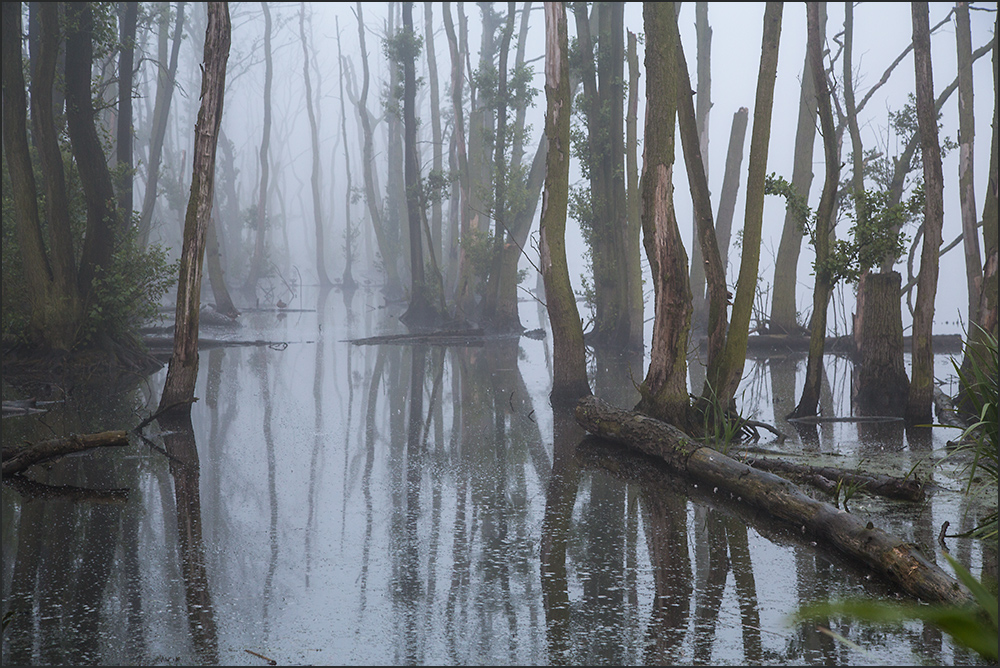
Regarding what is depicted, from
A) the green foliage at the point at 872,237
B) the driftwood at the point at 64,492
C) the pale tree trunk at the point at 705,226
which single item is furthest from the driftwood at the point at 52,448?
the green foliage at the point at 872,237

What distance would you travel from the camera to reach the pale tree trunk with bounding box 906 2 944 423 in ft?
26.5

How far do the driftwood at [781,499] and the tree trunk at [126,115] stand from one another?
915 centimetres

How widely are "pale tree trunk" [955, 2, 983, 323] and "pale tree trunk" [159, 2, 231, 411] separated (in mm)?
10224

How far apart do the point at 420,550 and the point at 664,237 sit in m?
4.39

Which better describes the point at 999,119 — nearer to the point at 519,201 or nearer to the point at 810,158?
the point at 810,158

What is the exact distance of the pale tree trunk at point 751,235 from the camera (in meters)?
7.92

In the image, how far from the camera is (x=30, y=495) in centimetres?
563

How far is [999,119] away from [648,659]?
8330 mm

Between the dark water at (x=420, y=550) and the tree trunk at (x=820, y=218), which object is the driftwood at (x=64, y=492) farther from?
the tree trunk at (x=820, y=218)

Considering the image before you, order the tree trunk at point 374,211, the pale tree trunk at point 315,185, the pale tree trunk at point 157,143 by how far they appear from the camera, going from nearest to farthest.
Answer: the pale tree trunk at point 157,143 → the tree trunk at point 374,211 → the pale tree trunk at point 315,185

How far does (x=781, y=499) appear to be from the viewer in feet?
17.0

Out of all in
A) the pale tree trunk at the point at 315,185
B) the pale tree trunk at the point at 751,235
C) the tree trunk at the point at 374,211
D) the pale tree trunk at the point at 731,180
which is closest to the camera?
the pale tree trunk at the point at 751,235

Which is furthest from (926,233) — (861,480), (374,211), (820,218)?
(374,211)

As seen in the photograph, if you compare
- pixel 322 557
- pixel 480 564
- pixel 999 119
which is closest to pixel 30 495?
pixel 322 557
